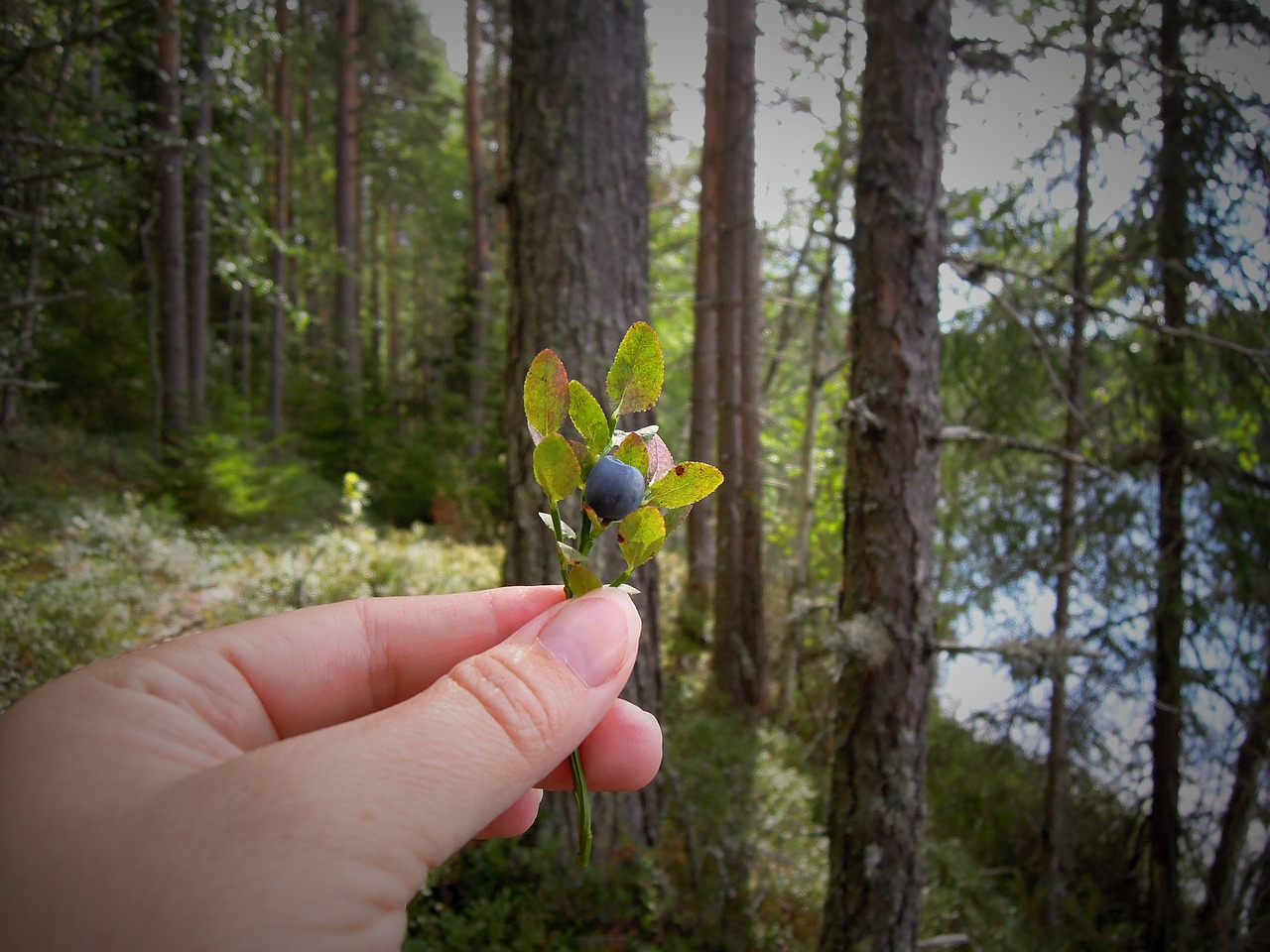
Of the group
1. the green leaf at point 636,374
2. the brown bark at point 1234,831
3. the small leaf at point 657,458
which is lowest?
the brown bark at point 1234,831

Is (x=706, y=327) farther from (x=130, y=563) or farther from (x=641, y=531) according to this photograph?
(x=641, y=531)

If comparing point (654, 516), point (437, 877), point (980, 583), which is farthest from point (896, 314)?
point (980, 583)

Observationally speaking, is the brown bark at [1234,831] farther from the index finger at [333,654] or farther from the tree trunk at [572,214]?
the index finger at [333,654]

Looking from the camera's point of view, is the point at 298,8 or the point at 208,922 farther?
the point at 298,8

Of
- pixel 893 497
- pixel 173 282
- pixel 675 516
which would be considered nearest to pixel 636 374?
pixel 675 516

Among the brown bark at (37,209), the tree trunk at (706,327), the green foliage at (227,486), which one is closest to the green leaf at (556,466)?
the brown bark at (37,209)

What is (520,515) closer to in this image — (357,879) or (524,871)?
(524,871)
